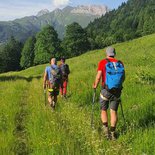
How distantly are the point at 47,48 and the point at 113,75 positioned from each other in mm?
90558

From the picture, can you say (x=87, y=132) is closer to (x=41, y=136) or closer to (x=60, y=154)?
(x=41, y=136)

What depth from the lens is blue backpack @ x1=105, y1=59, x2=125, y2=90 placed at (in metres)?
9.30

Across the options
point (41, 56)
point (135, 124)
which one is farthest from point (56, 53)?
point (135, 124)

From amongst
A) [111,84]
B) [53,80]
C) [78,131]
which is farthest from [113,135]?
[53,80]

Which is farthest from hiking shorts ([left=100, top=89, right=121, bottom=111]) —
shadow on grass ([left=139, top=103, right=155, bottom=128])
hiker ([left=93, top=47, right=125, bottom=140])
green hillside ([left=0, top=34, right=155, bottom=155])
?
shadow on grass ([left=139, top=103, right=155, bottom=128])

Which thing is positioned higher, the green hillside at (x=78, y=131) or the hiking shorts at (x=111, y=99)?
the hiking shorts at (x=111, y=99)

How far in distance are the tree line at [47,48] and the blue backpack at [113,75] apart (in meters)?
86.8

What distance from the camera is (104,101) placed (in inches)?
381

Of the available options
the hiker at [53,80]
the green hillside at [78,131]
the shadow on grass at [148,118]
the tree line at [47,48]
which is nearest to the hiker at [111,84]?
the green hillside at [78,131]

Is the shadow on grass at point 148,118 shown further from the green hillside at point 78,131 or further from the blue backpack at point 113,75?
→ the blue backpack at point 113,75

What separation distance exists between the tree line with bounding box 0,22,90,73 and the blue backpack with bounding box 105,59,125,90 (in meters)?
86.8

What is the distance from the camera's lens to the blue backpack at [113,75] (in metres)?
9.30

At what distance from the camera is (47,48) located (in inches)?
3900

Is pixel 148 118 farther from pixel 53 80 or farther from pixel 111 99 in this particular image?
pixel 53 80
